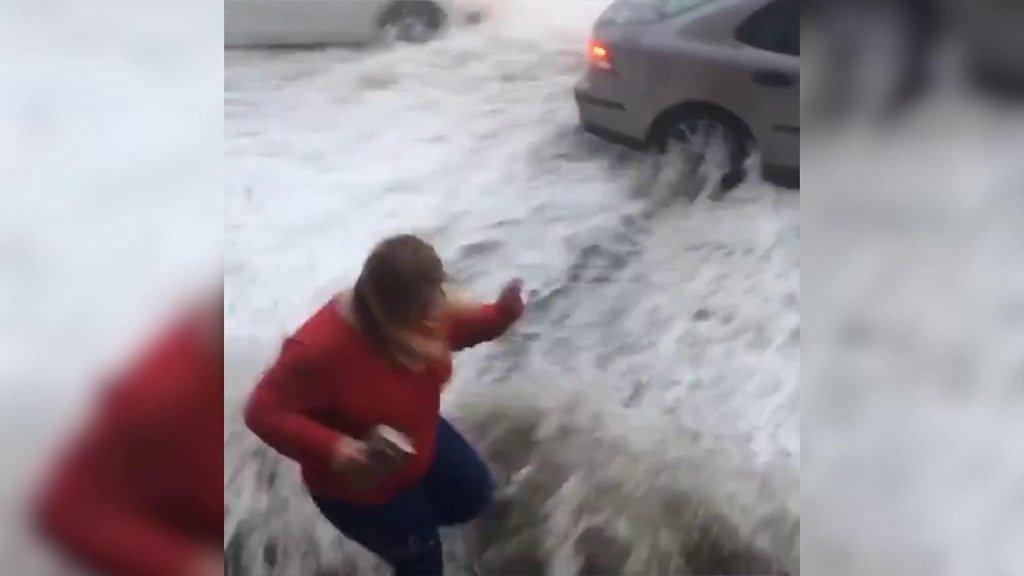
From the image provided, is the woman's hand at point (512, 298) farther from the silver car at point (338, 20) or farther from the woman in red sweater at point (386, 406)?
the silver car at point (338, 20)

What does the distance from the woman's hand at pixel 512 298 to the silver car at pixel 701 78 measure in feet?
0.76

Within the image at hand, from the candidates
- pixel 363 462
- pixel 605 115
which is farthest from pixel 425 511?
pixel 605 115

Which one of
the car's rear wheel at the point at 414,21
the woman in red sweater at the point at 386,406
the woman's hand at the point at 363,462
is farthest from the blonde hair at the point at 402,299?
the car's rear wheel at the point at 414,21

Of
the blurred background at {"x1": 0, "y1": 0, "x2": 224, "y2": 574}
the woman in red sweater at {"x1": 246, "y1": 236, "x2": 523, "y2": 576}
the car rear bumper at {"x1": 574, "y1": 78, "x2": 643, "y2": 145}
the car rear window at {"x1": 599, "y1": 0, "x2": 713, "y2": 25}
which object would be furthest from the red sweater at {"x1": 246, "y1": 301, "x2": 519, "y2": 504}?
the car rear window at {"x1": 599, "y1": 0, "x2": 713, "y2": 25}

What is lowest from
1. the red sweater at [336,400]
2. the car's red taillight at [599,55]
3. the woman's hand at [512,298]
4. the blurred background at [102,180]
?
the red sweater at [336,400]

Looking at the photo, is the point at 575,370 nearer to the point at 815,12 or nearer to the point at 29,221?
the point at 815,12

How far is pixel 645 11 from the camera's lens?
134cm

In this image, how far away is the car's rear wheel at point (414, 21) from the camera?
1.33m

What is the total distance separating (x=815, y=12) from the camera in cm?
133

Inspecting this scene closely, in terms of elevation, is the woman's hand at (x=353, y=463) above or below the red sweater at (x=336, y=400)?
below

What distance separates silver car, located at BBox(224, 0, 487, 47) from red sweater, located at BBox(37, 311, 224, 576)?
39cm

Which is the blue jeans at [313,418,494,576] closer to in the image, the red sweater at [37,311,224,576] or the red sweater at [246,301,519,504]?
the red sweater at [246,301,519,504]

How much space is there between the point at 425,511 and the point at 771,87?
28.3 inches

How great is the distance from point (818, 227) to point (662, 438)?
0.35 metres
